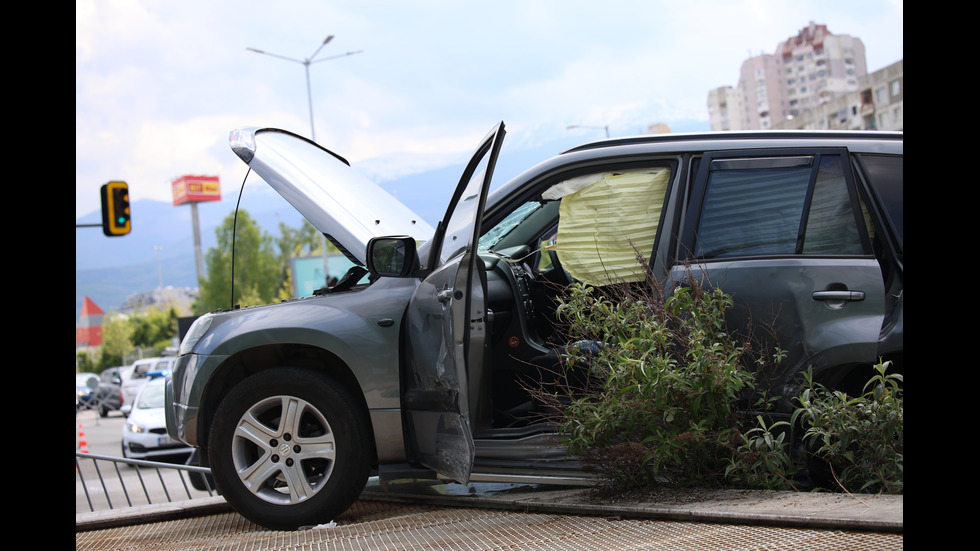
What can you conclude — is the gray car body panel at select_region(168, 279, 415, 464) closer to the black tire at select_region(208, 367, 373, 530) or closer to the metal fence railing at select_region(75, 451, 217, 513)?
→ the black tire at select_region(208, 367, 373, 530)

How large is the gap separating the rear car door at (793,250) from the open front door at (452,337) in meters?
1.11

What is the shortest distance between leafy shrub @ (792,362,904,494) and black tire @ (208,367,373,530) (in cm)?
218

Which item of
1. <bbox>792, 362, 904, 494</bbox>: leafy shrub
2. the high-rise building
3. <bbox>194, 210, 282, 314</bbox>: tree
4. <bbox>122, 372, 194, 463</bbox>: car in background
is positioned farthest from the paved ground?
the high-rise building

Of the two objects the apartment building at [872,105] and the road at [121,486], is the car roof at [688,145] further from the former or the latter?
the apartment building at [872,105]

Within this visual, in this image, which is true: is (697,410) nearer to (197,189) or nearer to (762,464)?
(762,464)

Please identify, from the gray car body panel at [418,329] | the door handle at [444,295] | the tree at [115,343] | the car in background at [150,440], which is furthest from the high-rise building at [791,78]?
the door handle at [444,295]

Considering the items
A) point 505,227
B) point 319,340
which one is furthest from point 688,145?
point 319,340

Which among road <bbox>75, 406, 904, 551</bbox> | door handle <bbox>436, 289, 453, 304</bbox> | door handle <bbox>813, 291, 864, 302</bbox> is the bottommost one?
road <bbox>75, 406, 904, 551</bbox>

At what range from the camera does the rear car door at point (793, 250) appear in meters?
4.28

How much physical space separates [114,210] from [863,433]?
15352 millimetres

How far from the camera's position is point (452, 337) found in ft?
13.6

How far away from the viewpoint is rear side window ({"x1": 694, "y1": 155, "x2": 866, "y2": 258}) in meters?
4.45

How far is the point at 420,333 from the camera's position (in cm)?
443
